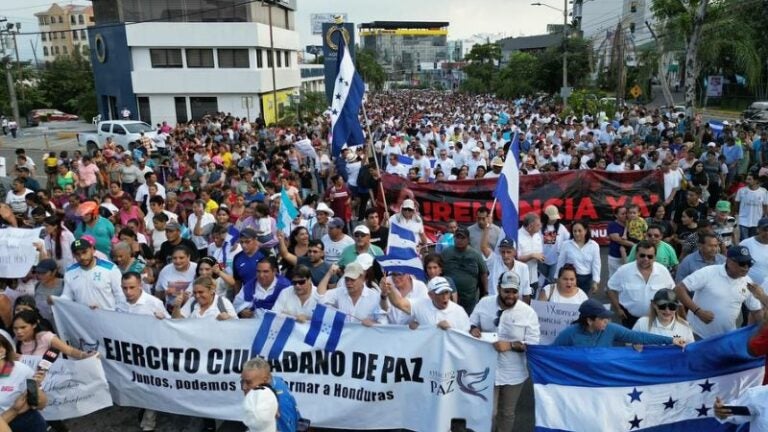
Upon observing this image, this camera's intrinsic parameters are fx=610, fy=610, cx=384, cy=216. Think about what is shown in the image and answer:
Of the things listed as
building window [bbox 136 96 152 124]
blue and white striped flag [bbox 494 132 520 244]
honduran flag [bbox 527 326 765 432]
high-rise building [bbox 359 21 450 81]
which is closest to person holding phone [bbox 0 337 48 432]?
honduran flag [bbox 527 326 765 432]

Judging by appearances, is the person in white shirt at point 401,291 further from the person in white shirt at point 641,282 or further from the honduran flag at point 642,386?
the person in white shirt at point 641,282

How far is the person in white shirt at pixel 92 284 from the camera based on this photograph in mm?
5750

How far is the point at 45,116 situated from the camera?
49969mm

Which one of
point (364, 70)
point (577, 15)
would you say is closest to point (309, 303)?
point (364, 70)

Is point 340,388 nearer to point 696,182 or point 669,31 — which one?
point 696,182

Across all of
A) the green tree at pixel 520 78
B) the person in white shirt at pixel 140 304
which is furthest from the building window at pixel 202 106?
the person in white shirt at pixel 140 304

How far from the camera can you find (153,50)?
120 feet

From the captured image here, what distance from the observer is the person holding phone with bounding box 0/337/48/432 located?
418 centimetres

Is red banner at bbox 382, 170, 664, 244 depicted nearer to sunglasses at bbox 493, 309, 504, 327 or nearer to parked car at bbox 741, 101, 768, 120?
sunglasses at bbox 493, 309, 504, 327

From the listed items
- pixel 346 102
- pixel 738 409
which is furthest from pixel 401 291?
pixel 346 102

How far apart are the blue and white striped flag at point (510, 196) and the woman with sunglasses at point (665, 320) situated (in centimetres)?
181

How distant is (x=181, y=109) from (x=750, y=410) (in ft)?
123

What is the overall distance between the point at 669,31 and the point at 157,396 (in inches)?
943

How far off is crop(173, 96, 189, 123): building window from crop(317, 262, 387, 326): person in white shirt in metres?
34.4
